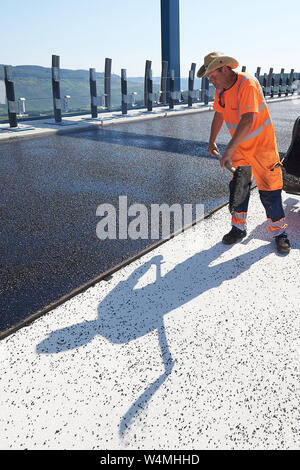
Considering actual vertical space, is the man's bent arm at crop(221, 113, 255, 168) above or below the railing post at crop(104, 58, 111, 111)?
below

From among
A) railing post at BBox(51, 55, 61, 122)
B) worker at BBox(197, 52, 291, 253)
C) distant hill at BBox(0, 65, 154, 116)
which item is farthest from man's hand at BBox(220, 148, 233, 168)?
railing post at BBox(51, 55, 61, 122)

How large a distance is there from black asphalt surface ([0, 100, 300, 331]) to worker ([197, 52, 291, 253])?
106 centimetres

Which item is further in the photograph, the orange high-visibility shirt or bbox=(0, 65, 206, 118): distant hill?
bbox=(0, 65, 206, 118): distant hill

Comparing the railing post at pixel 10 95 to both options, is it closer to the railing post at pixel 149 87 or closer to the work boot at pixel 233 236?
Result: the railing post at pixel 149 87

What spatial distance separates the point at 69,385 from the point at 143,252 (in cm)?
159

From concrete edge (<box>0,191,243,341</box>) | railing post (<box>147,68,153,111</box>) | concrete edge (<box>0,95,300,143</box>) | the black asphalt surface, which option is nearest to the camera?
concrete edge (<box>0,191,243,341</box>)

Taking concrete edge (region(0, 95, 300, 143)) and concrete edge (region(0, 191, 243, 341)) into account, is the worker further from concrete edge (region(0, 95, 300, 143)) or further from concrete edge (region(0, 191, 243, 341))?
concrete edge (region(0, 95, 300, 143))

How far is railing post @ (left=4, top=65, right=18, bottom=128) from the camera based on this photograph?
10.3m

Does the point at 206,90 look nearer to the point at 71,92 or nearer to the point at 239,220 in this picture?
the point at 71,92

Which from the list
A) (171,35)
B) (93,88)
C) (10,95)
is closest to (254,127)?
(10,95)

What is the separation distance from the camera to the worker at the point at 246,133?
295 centimetres
